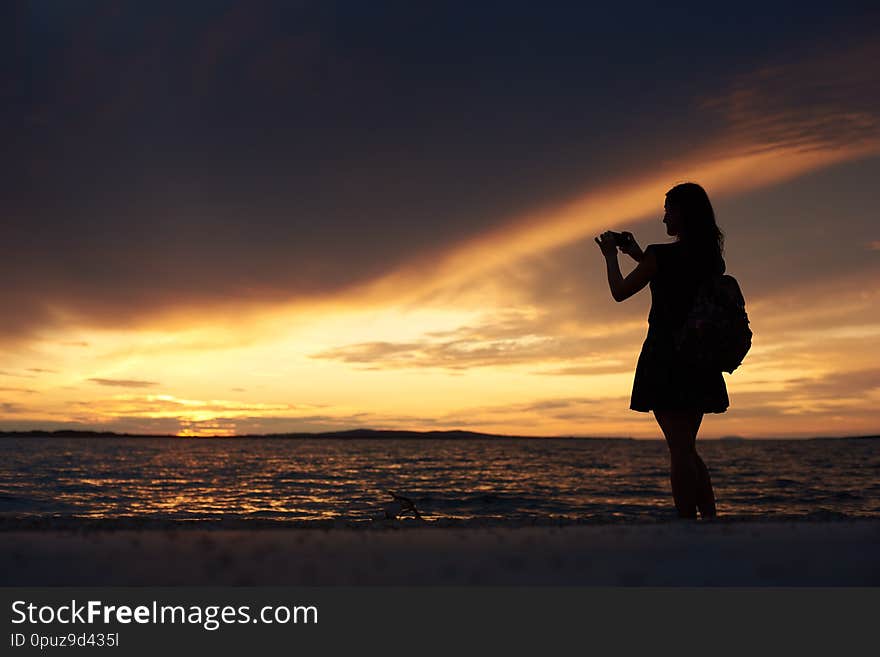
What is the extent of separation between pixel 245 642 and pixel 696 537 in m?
1.56

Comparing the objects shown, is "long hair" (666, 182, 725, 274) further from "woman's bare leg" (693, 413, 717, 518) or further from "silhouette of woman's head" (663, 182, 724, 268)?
"woman's bare leg" (693, 413, 717, 518)

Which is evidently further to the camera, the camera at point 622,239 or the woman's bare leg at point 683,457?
the camera at point 622,239

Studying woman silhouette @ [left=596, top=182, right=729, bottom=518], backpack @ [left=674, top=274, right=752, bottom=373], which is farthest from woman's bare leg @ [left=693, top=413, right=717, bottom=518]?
backpack @ [left=674, top=274, right=752, bottom=373]

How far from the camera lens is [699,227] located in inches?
152

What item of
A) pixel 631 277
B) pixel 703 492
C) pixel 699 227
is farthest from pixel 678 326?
pixel 703 492

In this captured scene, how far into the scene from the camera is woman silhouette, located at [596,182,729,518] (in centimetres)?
362

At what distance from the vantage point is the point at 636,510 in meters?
17.7

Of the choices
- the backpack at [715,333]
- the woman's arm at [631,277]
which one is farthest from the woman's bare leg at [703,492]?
the woman's arm at [631,277]

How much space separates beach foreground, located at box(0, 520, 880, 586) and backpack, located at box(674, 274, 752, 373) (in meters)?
1.13

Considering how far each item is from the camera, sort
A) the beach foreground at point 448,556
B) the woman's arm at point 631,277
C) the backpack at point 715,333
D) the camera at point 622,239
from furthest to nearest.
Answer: the camera at point 622,239
the woman's arm at point 631,277
the backpack at point 715,333
the beach foreground at point 448,556

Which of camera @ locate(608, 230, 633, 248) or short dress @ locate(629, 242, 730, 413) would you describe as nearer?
short dress @ locate(629, 242, 730, 413)

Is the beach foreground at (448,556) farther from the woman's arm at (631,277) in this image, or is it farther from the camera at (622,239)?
the camera at (622,239)

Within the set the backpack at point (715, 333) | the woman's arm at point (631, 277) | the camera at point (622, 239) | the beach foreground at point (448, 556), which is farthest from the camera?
the camera at point (622, 239)

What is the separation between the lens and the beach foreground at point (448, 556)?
2.05 metres
